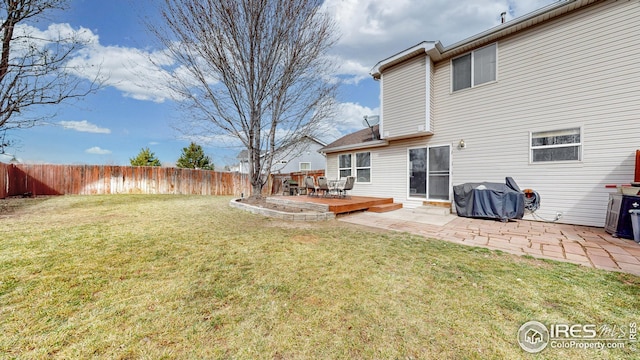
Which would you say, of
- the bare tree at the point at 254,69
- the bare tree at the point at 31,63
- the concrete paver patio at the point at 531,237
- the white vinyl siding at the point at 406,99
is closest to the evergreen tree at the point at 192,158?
the bare tree at the point at 254,69

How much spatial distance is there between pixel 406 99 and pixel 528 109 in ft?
11.1

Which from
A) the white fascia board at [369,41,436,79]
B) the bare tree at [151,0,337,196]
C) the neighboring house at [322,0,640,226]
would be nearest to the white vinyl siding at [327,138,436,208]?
the neighboring house at [322,0,640,226]

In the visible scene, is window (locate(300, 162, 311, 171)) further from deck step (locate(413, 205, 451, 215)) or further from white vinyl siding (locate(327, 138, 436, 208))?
deck step (locate(413, 205, 451, 215))

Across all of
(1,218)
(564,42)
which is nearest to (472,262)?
(564,42)

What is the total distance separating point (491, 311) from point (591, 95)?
22.1 ft

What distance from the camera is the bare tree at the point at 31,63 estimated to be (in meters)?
5.05

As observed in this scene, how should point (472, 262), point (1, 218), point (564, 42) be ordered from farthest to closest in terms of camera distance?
point (564, 42)
point (1, 218)
point (472, 262)

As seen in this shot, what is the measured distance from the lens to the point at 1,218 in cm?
524

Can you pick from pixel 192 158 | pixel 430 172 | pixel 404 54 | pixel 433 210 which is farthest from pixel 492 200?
pixel 192 158

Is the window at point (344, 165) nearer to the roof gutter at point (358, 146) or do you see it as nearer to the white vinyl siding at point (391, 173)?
the roof gutter at point (358, 146)

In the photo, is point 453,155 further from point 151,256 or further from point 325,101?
point 151,256

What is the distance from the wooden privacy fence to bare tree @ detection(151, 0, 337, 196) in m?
7.72

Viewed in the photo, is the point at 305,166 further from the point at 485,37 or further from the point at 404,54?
the point at 485,37

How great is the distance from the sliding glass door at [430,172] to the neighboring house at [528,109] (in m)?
0.03
